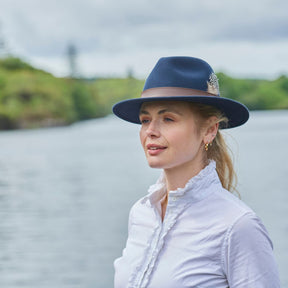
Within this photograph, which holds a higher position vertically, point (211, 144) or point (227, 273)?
point (211, 144)

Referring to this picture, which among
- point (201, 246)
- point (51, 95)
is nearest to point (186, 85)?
point (201, 246)

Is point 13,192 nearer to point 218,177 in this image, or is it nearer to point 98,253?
point 98,253

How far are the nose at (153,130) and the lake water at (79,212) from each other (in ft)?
1.27

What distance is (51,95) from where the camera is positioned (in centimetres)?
9281

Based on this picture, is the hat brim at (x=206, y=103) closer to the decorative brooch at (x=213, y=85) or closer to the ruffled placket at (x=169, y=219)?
the decorative brooch at (x=213, y=85)

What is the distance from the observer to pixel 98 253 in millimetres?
10688

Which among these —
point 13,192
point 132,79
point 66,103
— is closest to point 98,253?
point 13,192

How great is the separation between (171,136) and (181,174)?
4.7 inches

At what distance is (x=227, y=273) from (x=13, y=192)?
20243mm

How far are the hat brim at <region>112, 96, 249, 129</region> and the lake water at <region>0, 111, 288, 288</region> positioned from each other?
0.19m

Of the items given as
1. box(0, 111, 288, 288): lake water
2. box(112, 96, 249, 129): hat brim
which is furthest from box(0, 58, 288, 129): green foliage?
box(112, 96, 249, 129): hat brim

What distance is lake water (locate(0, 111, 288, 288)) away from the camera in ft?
31.9

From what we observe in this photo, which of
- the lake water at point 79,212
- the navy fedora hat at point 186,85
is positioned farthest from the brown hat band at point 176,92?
the lake water at point 79,212

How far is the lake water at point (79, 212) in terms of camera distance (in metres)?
9.72
